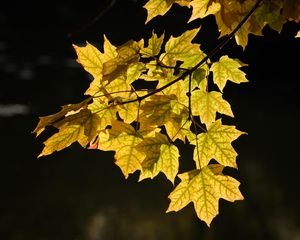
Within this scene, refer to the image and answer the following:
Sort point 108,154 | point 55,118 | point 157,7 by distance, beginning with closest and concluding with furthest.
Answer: point 55,118
point 157,7
point 108,154

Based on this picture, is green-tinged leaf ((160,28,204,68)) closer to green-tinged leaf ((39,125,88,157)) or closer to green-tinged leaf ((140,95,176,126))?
green-tinged leaf ((140,95,176,126))

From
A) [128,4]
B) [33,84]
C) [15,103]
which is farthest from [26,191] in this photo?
[128,4]

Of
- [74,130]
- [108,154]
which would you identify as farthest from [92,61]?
[108,154]

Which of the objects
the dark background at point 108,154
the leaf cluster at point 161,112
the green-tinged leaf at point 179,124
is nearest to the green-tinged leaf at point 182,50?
the leaf cluster at point 161,112

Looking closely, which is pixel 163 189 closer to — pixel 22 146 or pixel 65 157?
pixel 65 157

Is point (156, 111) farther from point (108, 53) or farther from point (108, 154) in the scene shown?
point (108, 154)

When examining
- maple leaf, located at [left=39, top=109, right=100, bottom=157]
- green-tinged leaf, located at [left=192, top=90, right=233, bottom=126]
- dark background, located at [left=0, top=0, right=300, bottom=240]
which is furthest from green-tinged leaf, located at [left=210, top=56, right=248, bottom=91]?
dark background, located at [left=0, top=0, right=300, bottom=240]

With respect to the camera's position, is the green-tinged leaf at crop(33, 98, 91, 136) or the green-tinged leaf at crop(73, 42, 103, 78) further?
the green-tinged leaf at crop(73, 42, 103, 78)
